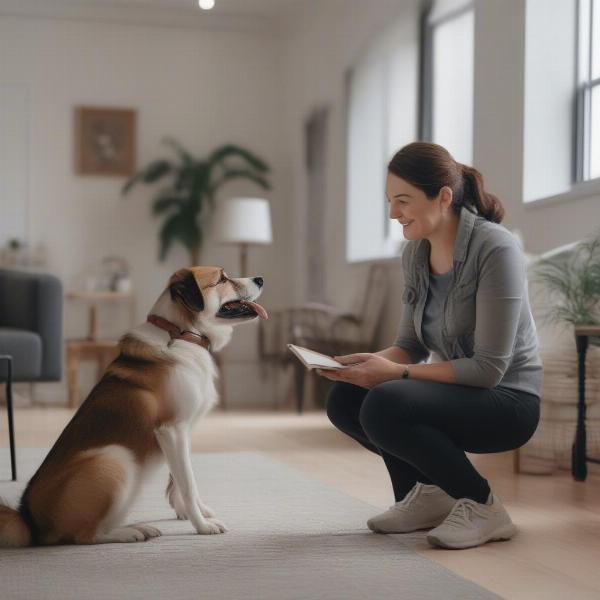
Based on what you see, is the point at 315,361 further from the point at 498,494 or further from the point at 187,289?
the point at 498,494

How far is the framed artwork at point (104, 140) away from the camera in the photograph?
7176 millimetres

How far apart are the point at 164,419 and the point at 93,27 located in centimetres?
552

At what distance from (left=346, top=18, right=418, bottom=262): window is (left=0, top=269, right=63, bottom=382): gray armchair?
2.05m

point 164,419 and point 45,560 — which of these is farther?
point 164,419

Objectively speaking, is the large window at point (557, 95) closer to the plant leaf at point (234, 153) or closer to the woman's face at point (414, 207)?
the woman's face at point (414, 207)

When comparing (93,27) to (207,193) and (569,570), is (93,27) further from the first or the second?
(569,570)

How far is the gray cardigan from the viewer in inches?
87.1

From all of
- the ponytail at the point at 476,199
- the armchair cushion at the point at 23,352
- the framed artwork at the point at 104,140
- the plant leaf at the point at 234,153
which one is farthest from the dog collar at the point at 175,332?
the framed artwork at the point at 104,140

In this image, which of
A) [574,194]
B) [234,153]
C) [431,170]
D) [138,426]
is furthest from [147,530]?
[234,153]

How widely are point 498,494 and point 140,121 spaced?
5.00m

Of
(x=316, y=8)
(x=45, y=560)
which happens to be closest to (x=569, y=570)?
(x=45, y=560)

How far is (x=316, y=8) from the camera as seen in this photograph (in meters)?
6.73

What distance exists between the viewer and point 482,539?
2248 mm

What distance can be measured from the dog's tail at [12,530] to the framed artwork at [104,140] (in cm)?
522
